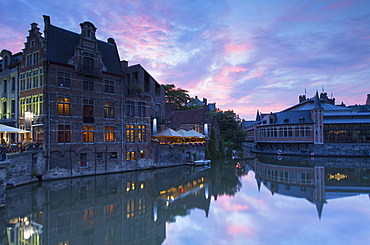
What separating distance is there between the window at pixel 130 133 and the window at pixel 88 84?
6080mm

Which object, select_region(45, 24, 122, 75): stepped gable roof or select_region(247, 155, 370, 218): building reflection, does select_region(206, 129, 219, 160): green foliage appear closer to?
select_region(247, 155, 370, 218): building reflection

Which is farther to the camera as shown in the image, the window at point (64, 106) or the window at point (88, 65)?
the window at point (88, 65)

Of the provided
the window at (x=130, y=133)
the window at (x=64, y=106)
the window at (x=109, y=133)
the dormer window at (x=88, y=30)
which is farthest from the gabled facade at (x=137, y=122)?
the window at (x=64, y=106)

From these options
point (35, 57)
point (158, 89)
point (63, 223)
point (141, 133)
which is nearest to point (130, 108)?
point (141, 133)

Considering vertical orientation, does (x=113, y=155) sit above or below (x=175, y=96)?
below

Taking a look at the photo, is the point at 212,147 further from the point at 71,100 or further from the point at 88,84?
the point at 71,100

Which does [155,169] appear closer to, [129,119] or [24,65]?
[129,119]

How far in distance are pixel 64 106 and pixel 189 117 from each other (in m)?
27.2

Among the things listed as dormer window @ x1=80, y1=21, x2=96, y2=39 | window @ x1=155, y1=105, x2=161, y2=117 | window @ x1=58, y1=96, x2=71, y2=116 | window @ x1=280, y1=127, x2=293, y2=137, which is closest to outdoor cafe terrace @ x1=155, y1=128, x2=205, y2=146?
window @ x1=155, y1=105, x2=161, y2=117

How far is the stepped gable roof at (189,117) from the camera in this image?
47803 mm

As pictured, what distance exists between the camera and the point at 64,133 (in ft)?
83.4

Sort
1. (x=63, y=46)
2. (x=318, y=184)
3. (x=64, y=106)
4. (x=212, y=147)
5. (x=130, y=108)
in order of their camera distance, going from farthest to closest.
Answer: (x=212, y=147) → (x=130, y=108) → (x=63, y=46) → (x=64, y=106) → (x=318, y=184)

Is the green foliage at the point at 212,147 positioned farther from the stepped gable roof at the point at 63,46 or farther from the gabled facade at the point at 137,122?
the stepped gable roof at the point at 63,46

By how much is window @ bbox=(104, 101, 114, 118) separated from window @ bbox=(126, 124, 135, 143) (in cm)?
256
